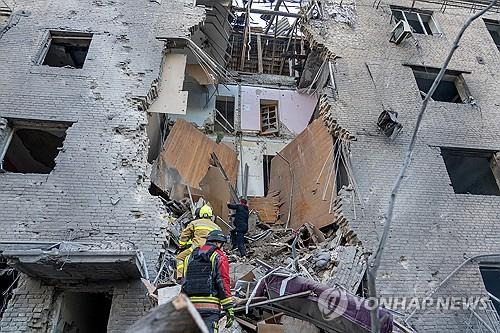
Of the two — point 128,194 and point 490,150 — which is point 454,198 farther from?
point 128,194

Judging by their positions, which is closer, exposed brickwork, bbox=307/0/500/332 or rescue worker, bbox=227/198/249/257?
exposed brickwork, bbox=307/0/500/332

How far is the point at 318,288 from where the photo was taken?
17.2ft

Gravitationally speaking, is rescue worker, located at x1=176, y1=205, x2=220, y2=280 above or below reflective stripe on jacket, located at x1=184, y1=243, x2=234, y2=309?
above

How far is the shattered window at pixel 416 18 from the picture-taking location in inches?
496

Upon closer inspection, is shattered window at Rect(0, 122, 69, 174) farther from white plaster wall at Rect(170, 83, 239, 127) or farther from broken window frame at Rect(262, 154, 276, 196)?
broken window frame at Rect(262, 154, 276, 196)

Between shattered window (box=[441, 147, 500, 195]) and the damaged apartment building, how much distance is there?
48 millimetres

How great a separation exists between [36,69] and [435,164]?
9231 mm

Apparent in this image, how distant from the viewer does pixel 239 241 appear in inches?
335

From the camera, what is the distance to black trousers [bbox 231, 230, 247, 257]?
8406mm

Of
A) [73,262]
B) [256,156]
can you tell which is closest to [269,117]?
[256,156]

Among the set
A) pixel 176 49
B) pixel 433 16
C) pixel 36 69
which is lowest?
pixel 36 69

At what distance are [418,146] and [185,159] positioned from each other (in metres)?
5.50

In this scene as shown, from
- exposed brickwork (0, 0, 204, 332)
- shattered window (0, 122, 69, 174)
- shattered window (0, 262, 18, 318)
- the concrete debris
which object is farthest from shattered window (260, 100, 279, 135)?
shattered window (0, 262, 18, 318)

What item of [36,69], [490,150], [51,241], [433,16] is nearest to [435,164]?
[490,150]
